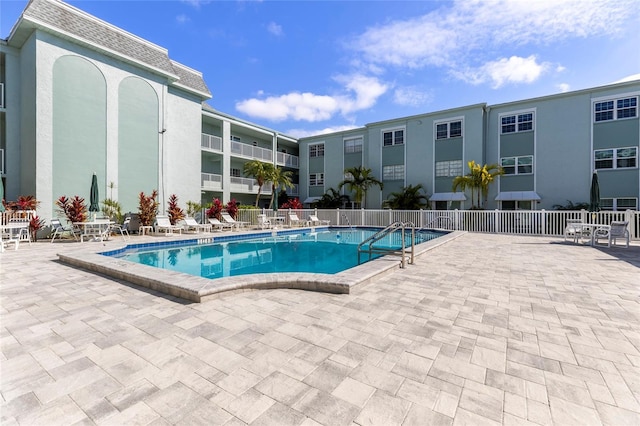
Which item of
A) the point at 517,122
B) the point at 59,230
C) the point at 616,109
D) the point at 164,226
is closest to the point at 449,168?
the point at 517,122

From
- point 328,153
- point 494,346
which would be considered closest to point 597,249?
point 494,346

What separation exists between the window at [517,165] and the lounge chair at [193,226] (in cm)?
1869

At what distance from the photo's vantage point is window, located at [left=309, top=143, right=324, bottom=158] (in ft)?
86.3

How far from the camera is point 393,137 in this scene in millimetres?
22516

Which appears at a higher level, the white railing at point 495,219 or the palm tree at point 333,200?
the palm tree at point 333,200

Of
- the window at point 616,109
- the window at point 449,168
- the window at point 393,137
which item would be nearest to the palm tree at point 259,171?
the window at point 393,137

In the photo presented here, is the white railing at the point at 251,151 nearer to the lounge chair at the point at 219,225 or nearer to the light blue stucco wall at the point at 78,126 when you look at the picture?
the lounge chair at the point at 219,225

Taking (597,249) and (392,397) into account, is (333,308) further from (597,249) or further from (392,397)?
(597,249)

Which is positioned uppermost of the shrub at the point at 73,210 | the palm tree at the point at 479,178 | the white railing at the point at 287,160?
the white railing at the point at 287,160

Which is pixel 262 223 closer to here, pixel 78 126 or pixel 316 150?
pixel 78 126

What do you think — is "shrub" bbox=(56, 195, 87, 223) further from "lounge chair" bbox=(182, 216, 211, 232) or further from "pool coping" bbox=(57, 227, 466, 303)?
"pool coping" bbox=(57, 227, 466, 303)

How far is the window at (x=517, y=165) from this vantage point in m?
18.2

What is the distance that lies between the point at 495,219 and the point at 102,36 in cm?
2129

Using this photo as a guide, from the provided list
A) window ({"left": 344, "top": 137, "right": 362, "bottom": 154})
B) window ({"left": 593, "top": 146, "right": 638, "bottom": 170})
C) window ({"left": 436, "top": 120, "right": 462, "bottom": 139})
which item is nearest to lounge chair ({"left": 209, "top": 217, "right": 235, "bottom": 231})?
window ({"left": 344, "top": 137, "right": 362, "bottom": 154})
